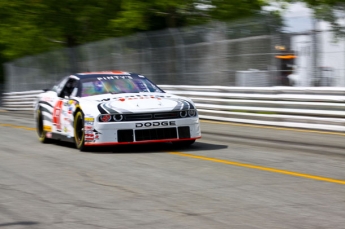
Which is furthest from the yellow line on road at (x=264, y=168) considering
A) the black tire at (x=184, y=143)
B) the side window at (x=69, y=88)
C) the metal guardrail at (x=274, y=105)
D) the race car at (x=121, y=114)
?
the metal guardrail at (x=274, y=105)

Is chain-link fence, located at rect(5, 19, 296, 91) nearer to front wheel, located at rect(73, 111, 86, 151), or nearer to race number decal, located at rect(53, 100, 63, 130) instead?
race number decal, located at rect(53, 100, 63, 130)

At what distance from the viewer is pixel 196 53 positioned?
20266 millimetres

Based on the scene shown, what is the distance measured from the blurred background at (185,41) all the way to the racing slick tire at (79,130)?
5650 mm

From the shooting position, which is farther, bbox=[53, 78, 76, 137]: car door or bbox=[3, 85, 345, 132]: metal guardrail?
bbox=[3, 85, 345, 132]: metal guardrail

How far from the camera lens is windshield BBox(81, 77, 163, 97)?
38.2 feet

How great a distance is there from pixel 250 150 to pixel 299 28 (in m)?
5.27

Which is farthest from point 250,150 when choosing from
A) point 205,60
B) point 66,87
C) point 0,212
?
point 205,60

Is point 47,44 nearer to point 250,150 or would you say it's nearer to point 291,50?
point 291,50

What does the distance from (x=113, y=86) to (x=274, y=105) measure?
5.68 metres

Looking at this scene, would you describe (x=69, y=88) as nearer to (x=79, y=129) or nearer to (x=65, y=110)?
(x=65, y=110)

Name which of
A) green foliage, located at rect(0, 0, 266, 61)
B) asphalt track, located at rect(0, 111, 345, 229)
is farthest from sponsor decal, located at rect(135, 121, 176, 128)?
green foliage, located at rect(0, 0, 266, 61)

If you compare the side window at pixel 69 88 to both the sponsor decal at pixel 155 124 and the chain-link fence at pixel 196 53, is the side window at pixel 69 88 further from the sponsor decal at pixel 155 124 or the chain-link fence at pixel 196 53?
the chain-link fence at pixel 196 53

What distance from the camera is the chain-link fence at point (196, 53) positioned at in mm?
17112

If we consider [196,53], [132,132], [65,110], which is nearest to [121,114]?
[132,132]
